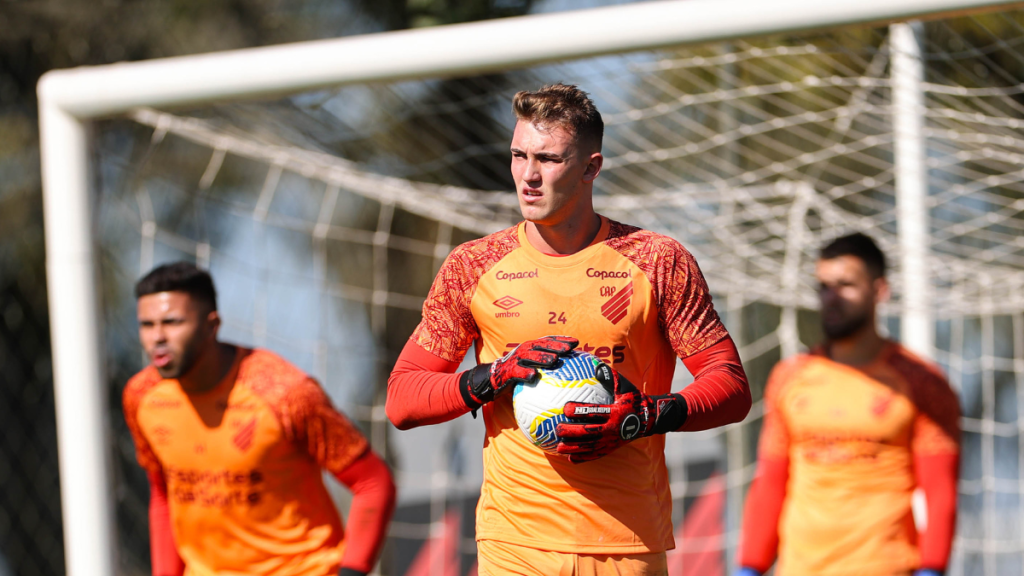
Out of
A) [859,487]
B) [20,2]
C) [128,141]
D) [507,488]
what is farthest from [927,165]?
[20,2]

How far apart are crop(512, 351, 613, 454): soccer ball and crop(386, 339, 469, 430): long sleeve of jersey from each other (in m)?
0.16

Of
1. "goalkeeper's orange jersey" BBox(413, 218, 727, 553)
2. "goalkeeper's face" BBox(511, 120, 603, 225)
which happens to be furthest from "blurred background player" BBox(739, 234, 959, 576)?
"goalkeeper's face" BBox(511, 120, 603, 225)

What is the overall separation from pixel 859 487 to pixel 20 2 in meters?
7.15

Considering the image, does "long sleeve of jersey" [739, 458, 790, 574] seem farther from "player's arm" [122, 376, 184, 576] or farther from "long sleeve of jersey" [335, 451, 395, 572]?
"player's arm" [122, 376, 184, 576]

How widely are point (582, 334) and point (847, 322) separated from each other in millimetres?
2533

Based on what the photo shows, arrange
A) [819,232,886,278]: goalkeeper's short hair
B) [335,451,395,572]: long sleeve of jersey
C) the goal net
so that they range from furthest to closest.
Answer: the goal net
[819,232,886,278]: goalkeeper's short hair
[335,451,395,572]: long sleeve of jersey

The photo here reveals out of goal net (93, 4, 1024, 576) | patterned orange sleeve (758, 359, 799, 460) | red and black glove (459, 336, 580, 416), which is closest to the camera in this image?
red and black glove (459, 336, 580, 416)

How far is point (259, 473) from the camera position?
159 inches

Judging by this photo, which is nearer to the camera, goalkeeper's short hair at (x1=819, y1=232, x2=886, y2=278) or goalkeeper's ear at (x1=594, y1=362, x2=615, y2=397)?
goalkeeper's ear at (x1=594, y1=362, x2=615, y2=397)

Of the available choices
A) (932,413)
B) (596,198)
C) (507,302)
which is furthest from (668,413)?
(596,198)

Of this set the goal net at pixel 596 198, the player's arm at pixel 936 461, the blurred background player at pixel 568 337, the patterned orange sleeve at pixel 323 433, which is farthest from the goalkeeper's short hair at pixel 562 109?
the player's arm at pixel 936 461

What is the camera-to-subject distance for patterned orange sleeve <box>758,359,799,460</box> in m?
4.84

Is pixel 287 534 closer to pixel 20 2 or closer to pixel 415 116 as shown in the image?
pixel 415 116

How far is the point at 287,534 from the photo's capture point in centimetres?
402
